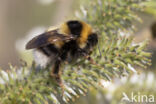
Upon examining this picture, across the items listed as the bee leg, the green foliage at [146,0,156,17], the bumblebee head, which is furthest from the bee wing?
the green foliage at [146,0,156,17]

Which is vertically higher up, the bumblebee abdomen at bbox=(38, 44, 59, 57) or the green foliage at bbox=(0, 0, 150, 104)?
the bumblebee abdomen at bbox=(38, 44, 59, 57)

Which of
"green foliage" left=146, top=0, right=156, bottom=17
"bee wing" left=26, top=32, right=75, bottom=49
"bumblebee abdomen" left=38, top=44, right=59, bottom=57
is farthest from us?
"green foliage" left=146, top=0, right=156, bottom=17

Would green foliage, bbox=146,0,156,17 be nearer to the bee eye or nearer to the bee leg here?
the bee eye

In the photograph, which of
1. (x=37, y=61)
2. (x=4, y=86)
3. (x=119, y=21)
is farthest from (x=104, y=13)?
(x=4, y=86)

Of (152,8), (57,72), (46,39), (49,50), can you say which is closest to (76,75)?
(57,72)

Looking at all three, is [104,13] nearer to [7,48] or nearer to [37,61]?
[37,61]

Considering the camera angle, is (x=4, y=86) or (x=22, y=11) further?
(x=22, y=11)

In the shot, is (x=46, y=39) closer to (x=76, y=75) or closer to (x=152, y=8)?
(x=76, y=75)
